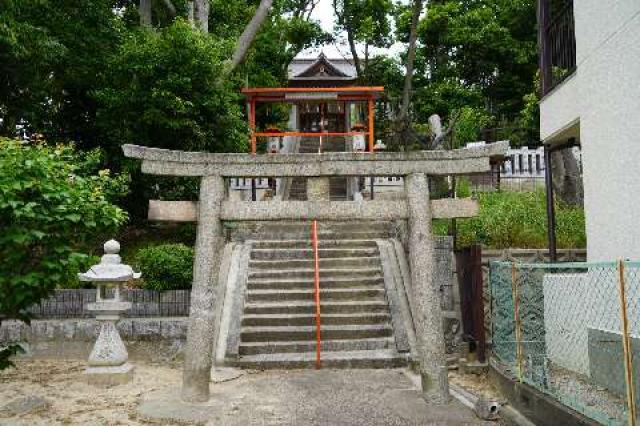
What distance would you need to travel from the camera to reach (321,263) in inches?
437

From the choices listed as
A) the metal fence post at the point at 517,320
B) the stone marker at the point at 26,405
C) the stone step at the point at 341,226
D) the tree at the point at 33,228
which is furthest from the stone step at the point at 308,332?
the tree at the point at 33,228

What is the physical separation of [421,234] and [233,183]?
993 centimetres

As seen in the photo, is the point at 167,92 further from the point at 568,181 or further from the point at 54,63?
the point at 568,181

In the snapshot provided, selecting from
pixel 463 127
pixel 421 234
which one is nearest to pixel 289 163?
pixel 421 234

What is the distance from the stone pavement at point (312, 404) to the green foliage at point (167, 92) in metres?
6.98

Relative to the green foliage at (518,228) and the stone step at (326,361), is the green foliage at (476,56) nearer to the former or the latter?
the green foliage at (518,228)

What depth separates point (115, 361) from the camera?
8.22 m

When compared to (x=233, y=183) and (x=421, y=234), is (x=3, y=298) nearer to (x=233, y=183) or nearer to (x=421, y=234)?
(x=421, y=234)

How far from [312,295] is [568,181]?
8.16m

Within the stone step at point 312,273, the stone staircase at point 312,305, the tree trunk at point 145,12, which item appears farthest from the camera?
the tree trunk at point 145,12

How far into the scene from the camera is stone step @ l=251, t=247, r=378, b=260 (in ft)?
37.1

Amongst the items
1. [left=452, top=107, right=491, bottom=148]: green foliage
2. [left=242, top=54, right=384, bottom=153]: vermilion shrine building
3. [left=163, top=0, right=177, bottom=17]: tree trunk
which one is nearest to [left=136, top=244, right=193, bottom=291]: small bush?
A: [left=163, top=0, right=177, bottom=17]: tree trunk

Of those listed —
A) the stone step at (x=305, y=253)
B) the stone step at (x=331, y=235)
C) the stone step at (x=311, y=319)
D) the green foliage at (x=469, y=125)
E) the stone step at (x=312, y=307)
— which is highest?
the green foliage at (x=469, y=125)

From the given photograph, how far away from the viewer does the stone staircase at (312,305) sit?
8.68 metres
